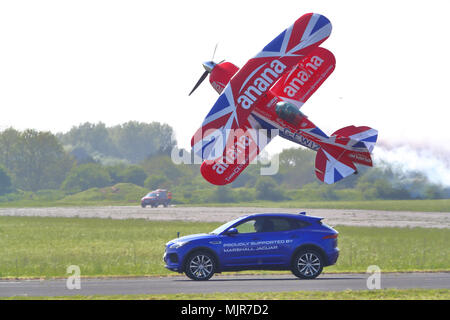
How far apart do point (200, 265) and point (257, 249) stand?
5.27 feet

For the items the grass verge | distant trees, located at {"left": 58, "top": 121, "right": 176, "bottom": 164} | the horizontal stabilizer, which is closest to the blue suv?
the grass verge

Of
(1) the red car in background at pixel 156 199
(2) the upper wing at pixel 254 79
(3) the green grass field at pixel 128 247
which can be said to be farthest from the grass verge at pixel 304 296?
(1) the red car in background at pixel 156 199

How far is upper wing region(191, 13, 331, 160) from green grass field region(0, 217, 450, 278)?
948 centimetres

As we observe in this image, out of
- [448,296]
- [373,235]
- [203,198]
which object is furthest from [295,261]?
[203,198]

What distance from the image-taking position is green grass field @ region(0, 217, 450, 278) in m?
23.4

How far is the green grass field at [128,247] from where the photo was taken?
23.4 meters

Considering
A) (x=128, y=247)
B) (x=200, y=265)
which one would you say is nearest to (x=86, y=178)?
(x=128, y=247)

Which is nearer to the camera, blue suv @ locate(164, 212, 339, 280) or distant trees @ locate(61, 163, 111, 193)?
blue suv @ locate(164, 212, 339, 280)

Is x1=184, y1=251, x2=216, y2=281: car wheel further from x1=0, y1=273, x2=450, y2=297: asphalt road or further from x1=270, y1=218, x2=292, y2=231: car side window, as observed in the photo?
x1=270, y1=218, x2=292, y2=231: car side window

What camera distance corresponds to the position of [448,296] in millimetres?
14422

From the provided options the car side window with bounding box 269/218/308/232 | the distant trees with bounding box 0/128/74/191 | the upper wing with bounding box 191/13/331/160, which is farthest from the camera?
the distant trees with bounding box 0/128/74/191

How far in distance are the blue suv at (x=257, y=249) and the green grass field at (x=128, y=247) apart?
165 inches

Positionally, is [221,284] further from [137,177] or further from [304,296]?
[137,177]

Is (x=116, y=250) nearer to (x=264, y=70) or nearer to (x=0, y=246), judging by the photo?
(x=0, y=246)
